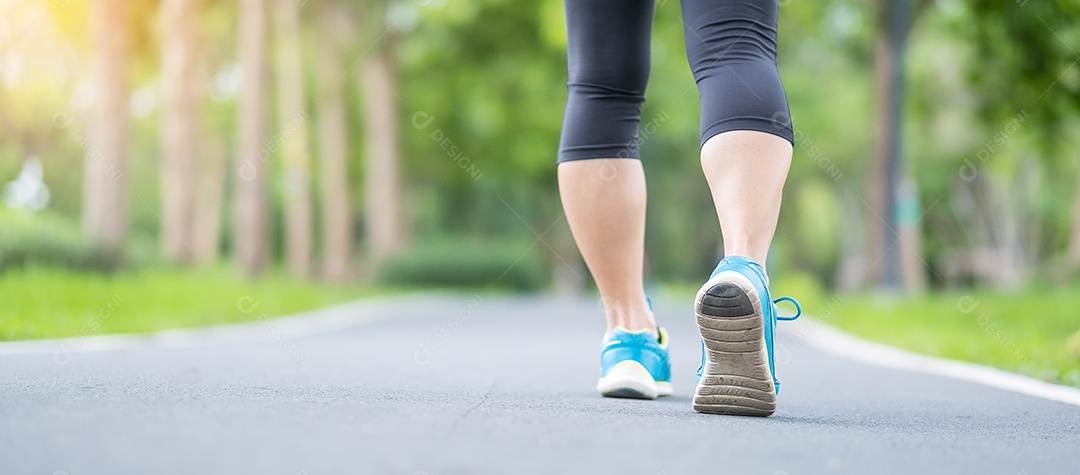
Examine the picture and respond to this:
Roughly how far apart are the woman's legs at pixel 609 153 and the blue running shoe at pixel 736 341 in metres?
0.62

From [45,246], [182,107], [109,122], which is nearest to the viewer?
[45,246]

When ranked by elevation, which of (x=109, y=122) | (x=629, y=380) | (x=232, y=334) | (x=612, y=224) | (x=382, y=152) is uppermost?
(x=382, y=152)

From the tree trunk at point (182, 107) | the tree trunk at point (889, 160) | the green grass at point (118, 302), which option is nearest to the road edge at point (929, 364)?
the tree trunk at point (889, 160)

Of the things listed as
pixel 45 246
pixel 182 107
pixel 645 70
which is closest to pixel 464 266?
pixel 182 107

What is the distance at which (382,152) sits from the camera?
85.1 feet

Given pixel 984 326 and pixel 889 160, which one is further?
pixel 889 160

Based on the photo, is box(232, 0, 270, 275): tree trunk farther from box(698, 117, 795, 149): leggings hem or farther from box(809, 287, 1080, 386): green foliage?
box(698, 117, 795, 149): leggings hem

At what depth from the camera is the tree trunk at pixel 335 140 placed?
25.2m

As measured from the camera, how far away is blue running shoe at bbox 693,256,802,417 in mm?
2518

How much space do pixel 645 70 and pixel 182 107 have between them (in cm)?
1794

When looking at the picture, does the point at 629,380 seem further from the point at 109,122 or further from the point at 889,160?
the point at 889,160

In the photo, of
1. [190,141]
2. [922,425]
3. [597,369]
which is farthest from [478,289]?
[922,425]

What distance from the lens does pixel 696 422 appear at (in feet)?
7.97

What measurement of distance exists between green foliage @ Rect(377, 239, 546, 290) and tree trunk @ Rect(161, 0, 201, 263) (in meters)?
6.43
